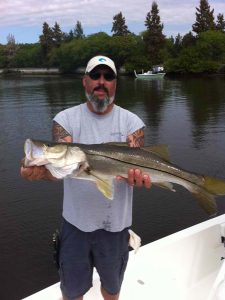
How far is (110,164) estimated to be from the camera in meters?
3.55

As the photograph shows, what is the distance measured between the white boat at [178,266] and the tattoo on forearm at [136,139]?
1.99 meters

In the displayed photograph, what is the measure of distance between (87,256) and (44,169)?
999mm

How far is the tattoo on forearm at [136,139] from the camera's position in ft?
12.7

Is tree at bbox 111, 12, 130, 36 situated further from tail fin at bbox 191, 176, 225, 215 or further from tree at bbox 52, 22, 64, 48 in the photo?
tail fin at bbox 191, 176, 225, 215

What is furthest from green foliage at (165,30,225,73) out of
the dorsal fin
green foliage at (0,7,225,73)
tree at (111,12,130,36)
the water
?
the dorsal fin

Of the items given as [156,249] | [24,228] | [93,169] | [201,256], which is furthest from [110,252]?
[24,228]

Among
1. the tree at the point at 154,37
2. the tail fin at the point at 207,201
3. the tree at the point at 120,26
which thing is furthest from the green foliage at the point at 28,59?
the tail fin at the point at 207,201

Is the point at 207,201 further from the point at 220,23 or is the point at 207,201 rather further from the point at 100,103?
the point at 220,23

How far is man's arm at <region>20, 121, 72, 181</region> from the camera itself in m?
3.40

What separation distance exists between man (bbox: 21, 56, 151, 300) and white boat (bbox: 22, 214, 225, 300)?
148 cm

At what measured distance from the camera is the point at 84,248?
386cm

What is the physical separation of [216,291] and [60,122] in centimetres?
232

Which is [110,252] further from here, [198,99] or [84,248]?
[198,99]

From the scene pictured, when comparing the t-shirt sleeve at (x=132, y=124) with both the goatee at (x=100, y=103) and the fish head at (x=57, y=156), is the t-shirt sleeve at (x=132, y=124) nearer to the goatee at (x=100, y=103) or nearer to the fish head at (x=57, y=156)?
the goatee at (x=100, y=103)
